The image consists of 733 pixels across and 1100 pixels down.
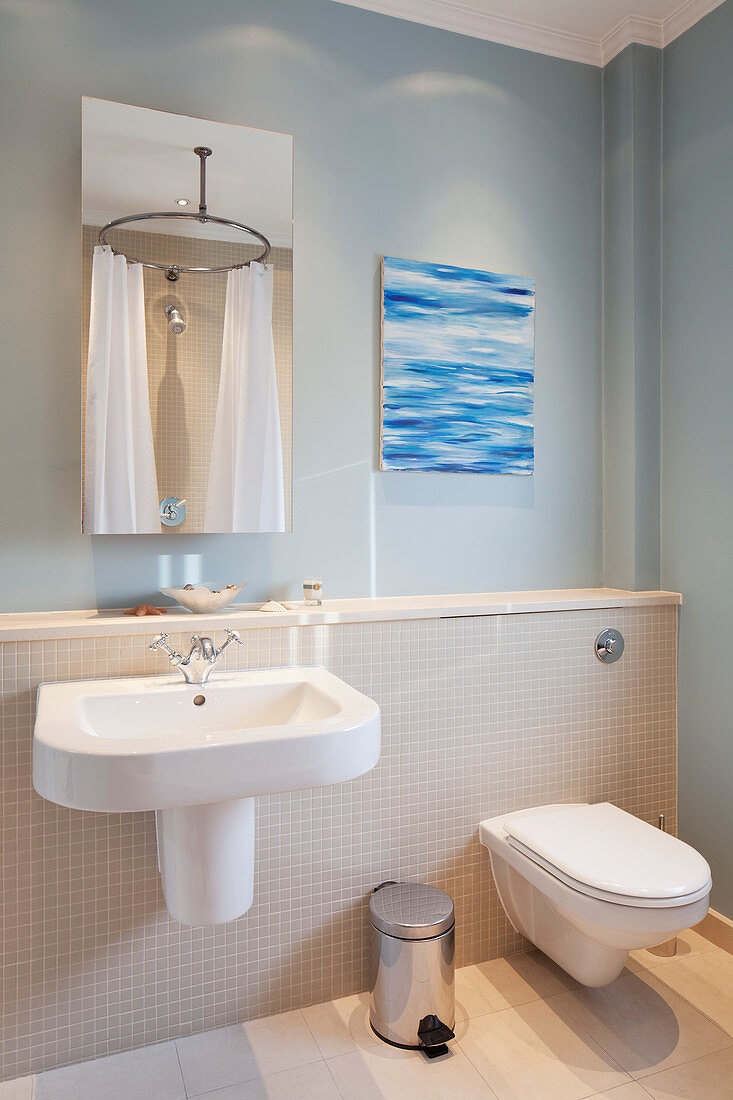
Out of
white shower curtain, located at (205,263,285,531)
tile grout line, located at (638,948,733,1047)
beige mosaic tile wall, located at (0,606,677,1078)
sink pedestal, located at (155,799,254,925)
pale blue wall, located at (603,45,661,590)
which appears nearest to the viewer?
sink pedestal, located at (155,799,254,925)

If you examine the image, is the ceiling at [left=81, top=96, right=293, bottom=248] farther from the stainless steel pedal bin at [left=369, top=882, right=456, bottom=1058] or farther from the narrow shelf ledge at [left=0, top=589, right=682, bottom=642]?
the stainless steel pedal bin at [left=369, top=882, right=456, bottom=1058]

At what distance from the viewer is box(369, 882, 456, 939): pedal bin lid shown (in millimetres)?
1716

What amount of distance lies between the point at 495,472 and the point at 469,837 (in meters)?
1.07

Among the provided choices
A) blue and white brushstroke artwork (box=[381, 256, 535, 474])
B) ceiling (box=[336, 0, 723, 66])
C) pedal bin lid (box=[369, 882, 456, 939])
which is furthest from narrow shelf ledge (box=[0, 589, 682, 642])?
ceiling (box=[336, 0, 723, 66])

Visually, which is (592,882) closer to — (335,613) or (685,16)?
(335,613)

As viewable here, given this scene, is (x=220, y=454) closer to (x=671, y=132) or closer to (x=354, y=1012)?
(x=354, y=1012)

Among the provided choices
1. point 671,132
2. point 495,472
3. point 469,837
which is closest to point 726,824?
point 469,837

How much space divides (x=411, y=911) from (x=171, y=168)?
6.22 ft

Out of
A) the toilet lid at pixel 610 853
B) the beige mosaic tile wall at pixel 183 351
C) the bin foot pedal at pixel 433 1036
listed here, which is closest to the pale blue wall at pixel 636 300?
the toilet lid at pixel 610 853

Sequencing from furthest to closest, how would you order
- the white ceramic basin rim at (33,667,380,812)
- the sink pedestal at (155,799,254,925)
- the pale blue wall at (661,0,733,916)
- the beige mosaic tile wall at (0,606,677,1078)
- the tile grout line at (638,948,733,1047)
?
the pale blue wall at (661,0,733,916) → the tile grout line at (638,948,733,1047) → the beige mosaic tile wall at (0,606,677,1078) → the sink pedestal at (155,799,254,925) → the white ceramic basin rim at (33,667,380,812)

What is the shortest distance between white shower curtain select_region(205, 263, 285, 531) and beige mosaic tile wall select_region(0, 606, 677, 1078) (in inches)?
12.8

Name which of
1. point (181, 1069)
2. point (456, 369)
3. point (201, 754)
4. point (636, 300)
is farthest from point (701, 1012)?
point (636, 300)

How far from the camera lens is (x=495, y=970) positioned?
2.01 meters

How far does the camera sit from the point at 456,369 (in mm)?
2207
